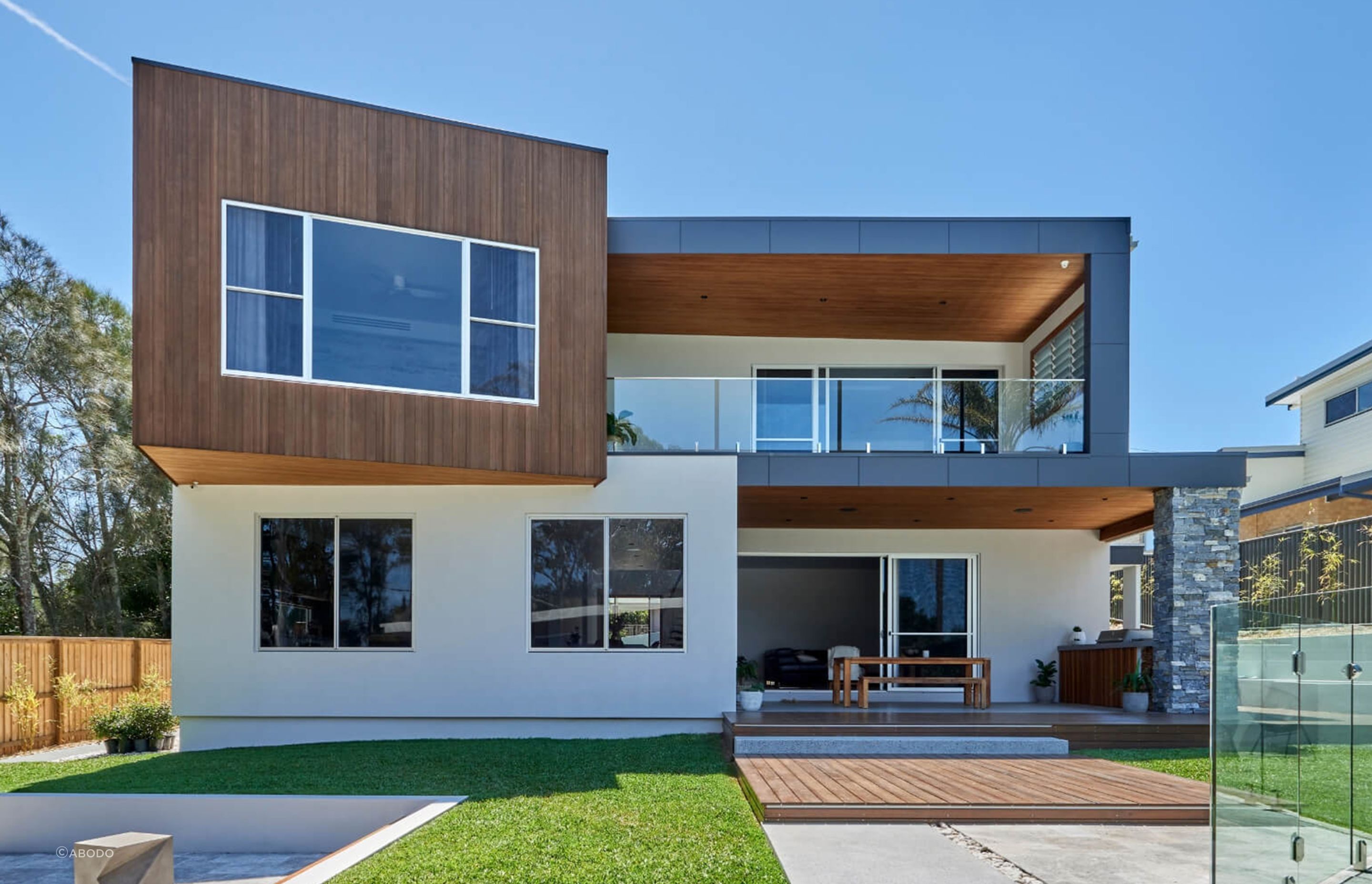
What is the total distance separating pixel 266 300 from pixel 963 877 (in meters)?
7.51

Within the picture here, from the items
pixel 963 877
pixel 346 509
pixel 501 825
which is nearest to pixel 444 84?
pixel 346 509

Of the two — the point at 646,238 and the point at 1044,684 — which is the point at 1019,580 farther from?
the point at 646,238

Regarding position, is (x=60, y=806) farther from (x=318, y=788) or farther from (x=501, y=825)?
(x=501, y=825)

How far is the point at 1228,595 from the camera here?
11.9m

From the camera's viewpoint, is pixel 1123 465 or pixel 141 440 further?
pixel 1123 465

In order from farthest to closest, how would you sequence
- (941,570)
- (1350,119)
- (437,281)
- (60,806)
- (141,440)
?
(1350,119)
(941,570)
(437,281)
(141,440)
(60,806)

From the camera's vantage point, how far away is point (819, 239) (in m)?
12.1

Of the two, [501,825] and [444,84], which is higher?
[444,84]

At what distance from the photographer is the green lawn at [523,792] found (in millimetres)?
5797

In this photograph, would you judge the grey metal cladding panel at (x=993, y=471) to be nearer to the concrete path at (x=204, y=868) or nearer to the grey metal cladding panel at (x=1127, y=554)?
the grey metal cladding panel at (x=1127, y=554)

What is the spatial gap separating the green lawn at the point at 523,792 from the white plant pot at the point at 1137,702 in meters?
4.52

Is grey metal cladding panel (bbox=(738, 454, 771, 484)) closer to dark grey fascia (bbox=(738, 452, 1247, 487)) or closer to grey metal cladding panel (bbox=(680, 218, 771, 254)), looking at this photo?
dark grey fascia (bbox=(738, 452, 1247, 487))

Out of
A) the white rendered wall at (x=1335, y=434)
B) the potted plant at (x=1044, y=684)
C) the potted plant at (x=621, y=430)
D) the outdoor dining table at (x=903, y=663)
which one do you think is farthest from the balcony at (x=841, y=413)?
the white rendered wall at (x=1335, y=434)

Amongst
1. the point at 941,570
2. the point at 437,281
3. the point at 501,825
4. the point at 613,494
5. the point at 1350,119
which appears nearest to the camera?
the point at 501,825
